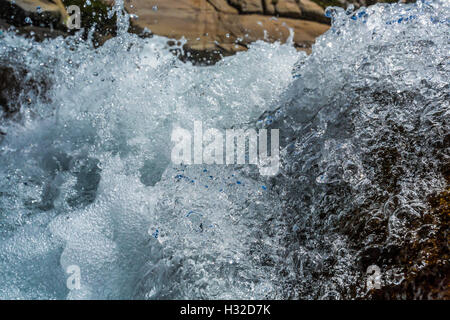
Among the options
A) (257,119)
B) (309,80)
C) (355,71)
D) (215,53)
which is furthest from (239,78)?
(215,53)

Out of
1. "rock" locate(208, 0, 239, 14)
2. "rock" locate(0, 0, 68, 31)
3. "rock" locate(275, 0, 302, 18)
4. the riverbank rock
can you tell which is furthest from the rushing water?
"rock" locate(275, 0, 302, 18)

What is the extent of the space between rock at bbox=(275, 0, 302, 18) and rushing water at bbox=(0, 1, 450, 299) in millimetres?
1172

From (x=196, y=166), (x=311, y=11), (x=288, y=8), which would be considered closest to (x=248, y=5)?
(x=288, y=8)

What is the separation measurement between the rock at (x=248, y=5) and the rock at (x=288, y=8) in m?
0.14

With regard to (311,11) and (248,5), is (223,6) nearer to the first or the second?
(248,5)

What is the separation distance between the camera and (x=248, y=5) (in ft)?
11.0

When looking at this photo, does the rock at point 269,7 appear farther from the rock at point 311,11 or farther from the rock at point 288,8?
the rock at point 311,11

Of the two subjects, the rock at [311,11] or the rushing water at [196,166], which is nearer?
the rushing water at [196,166]

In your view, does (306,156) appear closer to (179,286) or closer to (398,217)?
(398,217)

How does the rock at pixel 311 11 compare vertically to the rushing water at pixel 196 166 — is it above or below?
above

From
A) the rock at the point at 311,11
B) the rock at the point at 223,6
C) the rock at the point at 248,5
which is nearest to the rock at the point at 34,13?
the rock at the point at 223,6

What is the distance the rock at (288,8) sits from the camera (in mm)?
3395

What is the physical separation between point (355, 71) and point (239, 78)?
0.71 m

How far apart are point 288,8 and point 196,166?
219 centimetres
